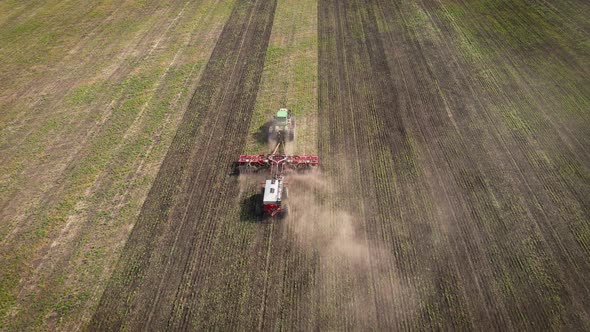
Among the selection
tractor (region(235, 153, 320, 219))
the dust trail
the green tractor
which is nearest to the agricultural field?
the dust trail

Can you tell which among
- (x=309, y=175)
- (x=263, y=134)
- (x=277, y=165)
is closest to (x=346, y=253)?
(x=309, y=175)

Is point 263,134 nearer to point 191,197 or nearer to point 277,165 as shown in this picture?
point 277,165

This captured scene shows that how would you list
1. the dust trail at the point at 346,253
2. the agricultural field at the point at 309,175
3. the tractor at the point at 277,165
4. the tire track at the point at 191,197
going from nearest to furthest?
the dust trail at the point at 346,253 → the agricultural field at the point at 309,175 → the tire track at the point at 191,197 → the tractor at the point at 277,165

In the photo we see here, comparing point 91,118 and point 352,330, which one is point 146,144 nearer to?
point 91,118

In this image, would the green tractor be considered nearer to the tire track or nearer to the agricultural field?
the agricultural field

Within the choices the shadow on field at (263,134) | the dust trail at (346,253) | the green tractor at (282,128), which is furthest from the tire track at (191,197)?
the dust trail at (346,253)

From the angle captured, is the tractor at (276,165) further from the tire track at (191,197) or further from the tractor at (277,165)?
the tire track at (191,197)

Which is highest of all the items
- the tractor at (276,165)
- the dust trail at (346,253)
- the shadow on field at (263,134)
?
the shadow on field at (263,134)
